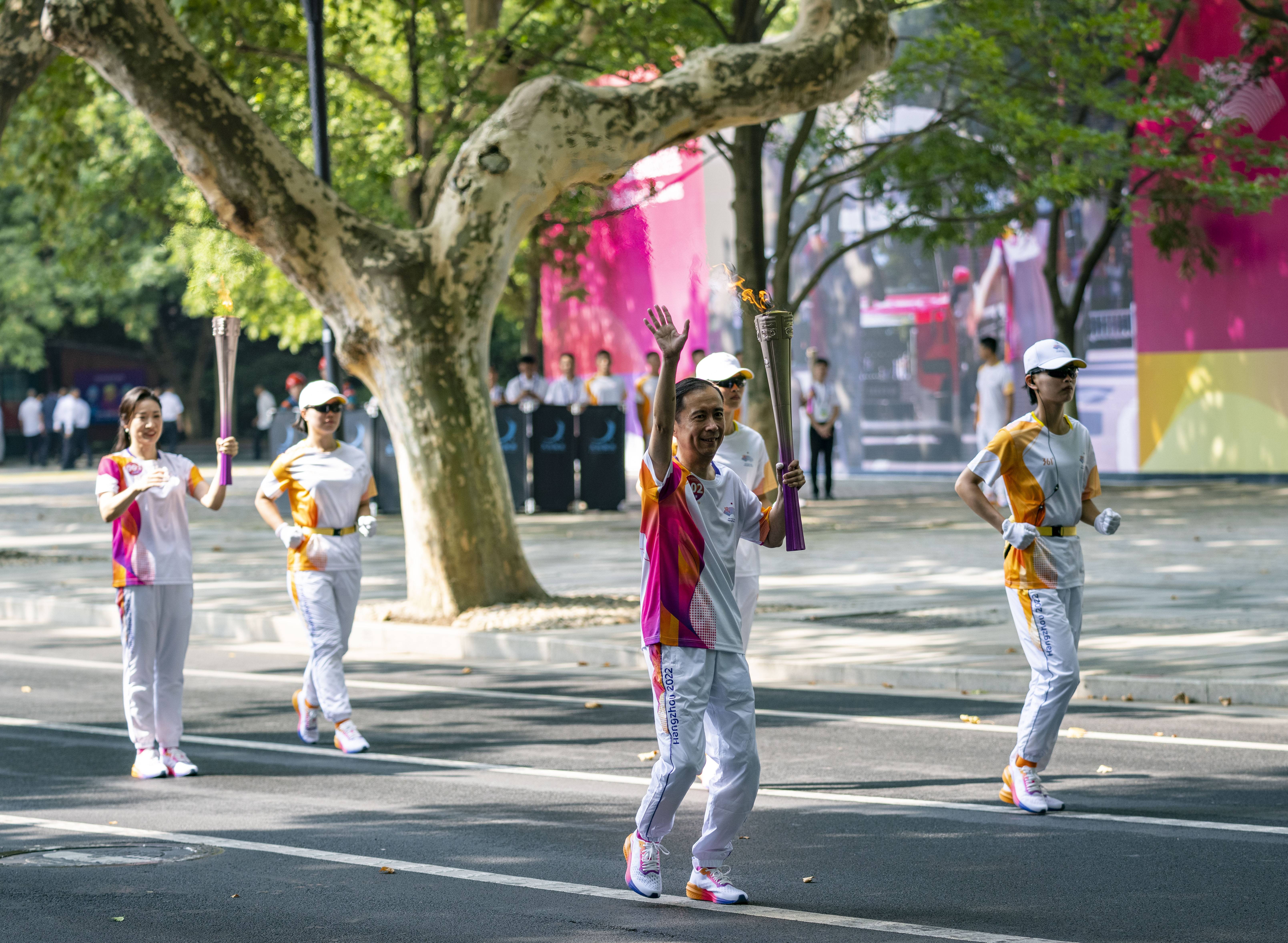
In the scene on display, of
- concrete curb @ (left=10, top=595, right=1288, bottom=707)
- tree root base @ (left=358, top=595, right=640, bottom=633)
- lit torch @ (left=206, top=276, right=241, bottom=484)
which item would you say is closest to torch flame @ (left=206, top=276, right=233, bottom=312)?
lit torch @ (left=206, top=276, right=241, bottom=484)

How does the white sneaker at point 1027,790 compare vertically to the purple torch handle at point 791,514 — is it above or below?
below

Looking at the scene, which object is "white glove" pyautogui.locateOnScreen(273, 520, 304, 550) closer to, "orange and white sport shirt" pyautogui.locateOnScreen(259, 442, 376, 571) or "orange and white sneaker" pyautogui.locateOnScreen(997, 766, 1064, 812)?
"orange and white sport shirt" pyautogui.locateOnScreen(259, 442, 376, 571)

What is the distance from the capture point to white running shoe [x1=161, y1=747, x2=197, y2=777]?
8789 millimetres

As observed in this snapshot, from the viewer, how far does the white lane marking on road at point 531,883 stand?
19.0ft

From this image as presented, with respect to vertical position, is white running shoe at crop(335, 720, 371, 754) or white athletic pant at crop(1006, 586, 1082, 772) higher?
white athletic pant at crop(1006, 586, 1082, 772)

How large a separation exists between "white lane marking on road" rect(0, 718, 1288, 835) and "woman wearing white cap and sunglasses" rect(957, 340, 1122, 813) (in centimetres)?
28

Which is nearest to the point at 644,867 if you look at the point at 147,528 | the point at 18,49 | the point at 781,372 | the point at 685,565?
the point at 685,565

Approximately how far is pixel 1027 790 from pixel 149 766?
4.26 m

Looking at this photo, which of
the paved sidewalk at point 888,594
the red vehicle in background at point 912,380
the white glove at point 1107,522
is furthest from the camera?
the red vehicle in background at point 912,380

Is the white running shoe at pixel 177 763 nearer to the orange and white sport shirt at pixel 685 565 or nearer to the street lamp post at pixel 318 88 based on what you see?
the orange and white sport shirt at pixel 685 565

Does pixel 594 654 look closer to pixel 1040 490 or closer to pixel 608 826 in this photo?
pixel 608 826

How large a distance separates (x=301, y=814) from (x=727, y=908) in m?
2.45

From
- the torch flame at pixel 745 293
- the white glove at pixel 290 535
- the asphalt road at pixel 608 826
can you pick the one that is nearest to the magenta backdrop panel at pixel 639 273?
the asphalt road at pixel 608 826

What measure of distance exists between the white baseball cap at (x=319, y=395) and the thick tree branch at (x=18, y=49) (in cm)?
1113
